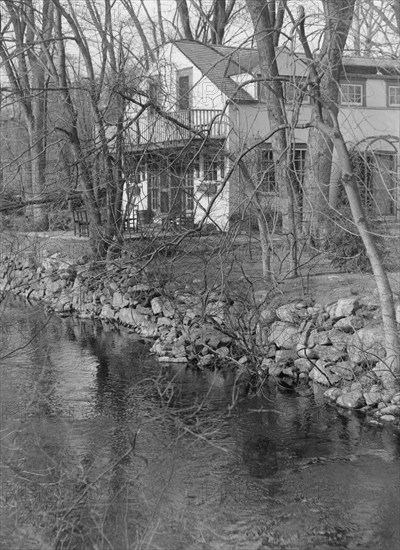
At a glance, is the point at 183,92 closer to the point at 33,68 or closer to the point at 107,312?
the point at 107,312

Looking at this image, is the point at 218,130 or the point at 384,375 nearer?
the point at 384,375

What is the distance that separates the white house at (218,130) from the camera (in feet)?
44.4

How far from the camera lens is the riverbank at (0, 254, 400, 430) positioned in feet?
40.1

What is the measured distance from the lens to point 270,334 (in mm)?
14266

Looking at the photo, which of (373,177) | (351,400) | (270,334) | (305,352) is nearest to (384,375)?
(351,400)

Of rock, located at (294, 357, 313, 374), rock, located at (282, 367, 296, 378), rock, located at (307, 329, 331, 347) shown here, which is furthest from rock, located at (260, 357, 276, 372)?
rock, located at (307, 329, 331, 347)

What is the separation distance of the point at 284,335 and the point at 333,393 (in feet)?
6.76

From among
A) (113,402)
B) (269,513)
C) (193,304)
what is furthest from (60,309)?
(269,513)

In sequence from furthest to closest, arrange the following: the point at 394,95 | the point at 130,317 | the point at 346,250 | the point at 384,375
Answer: the point at 394,95, the point at 130,317, the point at 346,250, the point at 384,375

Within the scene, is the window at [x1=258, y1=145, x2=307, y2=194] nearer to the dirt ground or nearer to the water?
the dirt ground

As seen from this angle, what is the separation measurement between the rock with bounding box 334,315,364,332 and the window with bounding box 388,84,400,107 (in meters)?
19.3

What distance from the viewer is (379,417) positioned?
1131 centimetres

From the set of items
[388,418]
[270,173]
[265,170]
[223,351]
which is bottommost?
[388,418]

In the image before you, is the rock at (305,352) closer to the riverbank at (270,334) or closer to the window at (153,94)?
the riverbank at (270,334)
